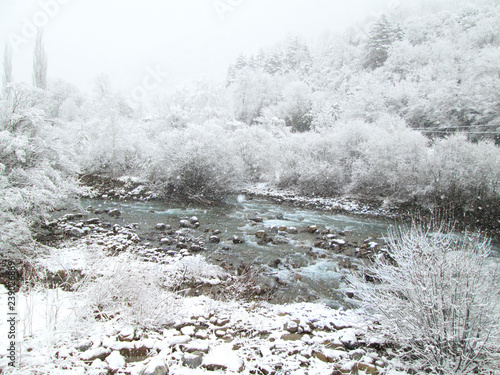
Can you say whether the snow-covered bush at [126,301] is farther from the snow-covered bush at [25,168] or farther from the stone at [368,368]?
the snow-covered bush at [25,168]

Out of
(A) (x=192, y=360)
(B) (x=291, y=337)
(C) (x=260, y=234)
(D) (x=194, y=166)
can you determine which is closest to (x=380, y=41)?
(D) (x=194, y=166)

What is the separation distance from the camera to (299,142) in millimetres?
22844

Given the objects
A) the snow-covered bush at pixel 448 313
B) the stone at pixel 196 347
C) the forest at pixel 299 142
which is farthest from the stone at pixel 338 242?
the stone at pixel 196 347

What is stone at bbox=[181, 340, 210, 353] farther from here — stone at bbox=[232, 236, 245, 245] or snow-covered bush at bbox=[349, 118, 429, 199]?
snow-covered bush at bbox=[349, 118, 429, 199]

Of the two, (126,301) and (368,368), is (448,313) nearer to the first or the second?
(368,368)

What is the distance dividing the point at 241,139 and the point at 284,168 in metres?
6.14

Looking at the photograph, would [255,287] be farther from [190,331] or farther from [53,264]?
[53,264]

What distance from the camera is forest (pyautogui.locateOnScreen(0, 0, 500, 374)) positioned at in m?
8.20

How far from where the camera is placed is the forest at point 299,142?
26.9 feet

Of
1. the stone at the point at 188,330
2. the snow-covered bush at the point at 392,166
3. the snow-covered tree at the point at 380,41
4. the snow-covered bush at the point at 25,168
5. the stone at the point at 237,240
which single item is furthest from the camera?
the snow-covered tree at the point at 380,41

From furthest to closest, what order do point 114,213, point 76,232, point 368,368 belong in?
point 114,213
point 76,232
point 368,368

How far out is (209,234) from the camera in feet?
36.5

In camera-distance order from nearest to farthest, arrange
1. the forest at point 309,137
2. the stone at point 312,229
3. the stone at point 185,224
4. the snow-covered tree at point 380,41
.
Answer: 1. the forest at point 309,137
2. the stone at point 312,229
3. the stone at point 185,224
4. the snow-covered tree at point 380,41

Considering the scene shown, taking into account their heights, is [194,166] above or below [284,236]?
above
